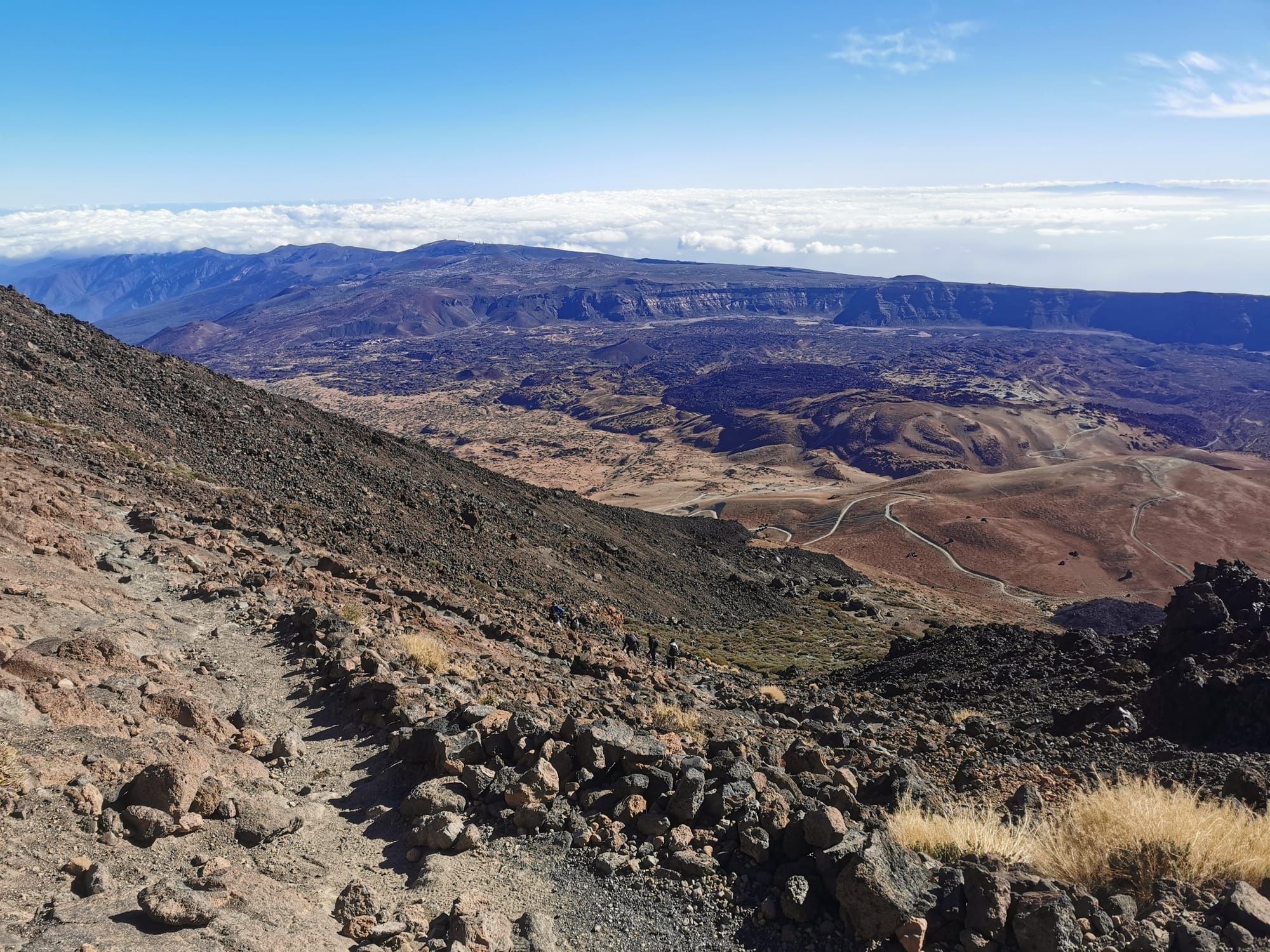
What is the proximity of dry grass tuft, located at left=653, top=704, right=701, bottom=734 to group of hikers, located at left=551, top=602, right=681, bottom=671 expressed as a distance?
17.9 feet

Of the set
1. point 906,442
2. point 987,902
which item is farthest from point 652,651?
point 906,442

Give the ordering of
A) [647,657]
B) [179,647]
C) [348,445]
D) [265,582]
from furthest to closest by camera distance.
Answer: [348,445] → [647,657] → [265,582] → [179,647]

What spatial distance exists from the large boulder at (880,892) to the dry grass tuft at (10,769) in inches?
211

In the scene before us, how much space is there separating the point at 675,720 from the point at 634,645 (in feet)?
24.6

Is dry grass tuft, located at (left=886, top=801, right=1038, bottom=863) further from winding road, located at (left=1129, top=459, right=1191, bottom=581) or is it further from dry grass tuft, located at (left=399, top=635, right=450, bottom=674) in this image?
winding road, located at (left=1129, top=459, right=1191, bottom=581)

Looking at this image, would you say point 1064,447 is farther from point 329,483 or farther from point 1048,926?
point 1048,926

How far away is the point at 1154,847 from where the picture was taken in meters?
4.70

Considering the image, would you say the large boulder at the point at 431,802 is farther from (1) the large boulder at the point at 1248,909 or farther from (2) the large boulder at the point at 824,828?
(1) the large boulder at the point at 1248,909

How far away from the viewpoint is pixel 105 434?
62.0ft

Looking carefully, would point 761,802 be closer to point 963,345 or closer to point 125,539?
point 125,539

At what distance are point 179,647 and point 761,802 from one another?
7.49 meters

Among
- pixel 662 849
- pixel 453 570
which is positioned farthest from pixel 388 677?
pixel 453 570

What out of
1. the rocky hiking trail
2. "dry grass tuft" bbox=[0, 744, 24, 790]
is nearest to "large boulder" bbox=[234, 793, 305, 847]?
the rocky hiking trail

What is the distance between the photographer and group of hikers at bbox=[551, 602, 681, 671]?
1612 centimetres
